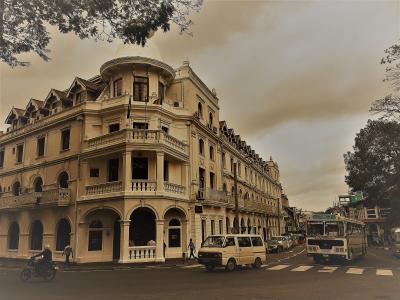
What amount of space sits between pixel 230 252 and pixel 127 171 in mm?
9030

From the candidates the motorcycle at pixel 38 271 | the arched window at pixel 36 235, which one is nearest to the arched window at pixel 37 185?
the arched window at pixel 36 235

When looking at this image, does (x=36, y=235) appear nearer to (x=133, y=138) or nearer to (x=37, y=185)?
(x=37, y=185)

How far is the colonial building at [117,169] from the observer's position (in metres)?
23.3

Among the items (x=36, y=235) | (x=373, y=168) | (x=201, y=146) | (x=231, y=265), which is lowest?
(x=231, y=265)

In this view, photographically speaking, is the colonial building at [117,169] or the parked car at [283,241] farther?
the parked car at [283,241]

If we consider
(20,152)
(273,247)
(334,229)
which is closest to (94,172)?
(20,152)

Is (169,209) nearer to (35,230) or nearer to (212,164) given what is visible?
(212,164)

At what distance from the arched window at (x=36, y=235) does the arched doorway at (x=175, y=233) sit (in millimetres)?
10917

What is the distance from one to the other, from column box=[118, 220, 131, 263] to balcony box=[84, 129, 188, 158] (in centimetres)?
524

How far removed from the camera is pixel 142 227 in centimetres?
2420

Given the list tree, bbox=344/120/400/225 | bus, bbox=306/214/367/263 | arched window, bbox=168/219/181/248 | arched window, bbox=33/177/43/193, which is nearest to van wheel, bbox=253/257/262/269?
bus, bbox=306/214/367/263

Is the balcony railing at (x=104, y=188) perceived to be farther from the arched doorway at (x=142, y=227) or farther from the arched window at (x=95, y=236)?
the arched window at (x=95, y=236)

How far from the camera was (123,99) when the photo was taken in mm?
25578

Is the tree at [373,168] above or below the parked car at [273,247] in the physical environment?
above
